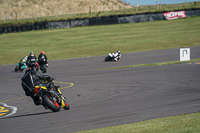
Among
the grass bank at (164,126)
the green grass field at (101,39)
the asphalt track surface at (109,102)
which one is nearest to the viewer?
the grass bank at (164,126)

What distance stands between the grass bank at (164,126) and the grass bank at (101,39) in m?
23.6

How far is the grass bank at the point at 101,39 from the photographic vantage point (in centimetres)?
3197

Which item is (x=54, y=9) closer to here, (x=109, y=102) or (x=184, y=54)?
(x=184, y=54)

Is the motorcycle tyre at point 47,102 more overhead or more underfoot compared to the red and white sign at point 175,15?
more underfoot

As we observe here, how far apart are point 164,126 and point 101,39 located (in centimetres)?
3199

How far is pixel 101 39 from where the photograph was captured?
37750 millimetres

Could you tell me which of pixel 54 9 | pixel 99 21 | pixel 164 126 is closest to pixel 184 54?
pixel 164 126

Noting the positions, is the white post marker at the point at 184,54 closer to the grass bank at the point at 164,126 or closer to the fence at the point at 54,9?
the grass bank at the point at 164,126

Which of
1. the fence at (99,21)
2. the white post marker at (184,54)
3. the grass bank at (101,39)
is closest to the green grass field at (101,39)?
the grass bank at (101,39)

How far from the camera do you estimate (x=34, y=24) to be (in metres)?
42.2

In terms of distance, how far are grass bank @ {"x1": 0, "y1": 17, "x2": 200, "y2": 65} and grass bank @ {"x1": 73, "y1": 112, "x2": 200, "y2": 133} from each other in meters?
23.6

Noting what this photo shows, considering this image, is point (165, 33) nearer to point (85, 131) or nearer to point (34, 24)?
point (34, 24)

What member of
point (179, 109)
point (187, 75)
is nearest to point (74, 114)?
point (179, 109)

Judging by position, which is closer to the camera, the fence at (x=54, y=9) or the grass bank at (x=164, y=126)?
the grass bank at (x=164, y=126)
